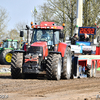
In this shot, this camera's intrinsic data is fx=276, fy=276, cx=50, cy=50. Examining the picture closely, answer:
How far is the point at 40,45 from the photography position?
11.2 meters

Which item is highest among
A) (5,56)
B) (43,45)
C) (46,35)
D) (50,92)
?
(46,35)

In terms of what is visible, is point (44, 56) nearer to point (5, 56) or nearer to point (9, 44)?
point (5, 56)

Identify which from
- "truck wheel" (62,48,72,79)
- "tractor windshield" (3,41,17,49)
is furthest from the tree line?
"truck wheel" (62,48,72,79)

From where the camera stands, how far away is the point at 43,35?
38.8ft

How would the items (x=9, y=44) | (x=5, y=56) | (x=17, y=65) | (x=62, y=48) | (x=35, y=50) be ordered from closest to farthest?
(x=17, y=65) → (x=35, y=50) → (x=62, y=48) → (x=5, y=56) → (x=9, y=44)

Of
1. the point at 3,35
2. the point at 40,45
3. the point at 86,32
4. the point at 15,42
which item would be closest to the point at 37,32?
the point at 40,45

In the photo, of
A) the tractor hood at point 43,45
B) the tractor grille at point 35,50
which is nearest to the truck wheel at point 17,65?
the tractor grille at point 35,50

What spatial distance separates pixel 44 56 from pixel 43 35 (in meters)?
1.10

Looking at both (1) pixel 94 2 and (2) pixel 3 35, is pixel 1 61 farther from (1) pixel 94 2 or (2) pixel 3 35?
(2) pixel 3 35

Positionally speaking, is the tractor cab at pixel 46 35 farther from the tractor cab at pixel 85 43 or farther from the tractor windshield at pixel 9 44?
the tractor windshield at pixel 9 44

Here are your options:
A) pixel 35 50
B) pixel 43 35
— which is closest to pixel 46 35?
pixel 43 35

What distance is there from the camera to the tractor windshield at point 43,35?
1172 centimetres

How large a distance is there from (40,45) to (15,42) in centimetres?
1431

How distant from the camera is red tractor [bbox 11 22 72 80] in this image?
1070 centimetres
